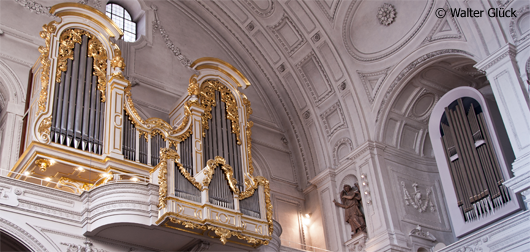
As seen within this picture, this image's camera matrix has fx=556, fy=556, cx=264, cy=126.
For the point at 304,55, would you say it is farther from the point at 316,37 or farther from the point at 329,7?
the point at 329,7

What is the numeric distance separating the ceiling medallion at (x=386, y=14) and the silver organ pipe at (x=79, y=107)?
7.99 meters

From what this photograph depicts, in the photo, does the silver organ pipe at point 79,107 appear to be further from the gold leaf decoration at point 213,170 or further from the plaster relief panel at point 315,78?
the plaster relief panel at point 315,78

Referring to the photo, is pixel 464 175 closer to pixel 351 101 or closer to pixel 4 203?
pixel 351 101

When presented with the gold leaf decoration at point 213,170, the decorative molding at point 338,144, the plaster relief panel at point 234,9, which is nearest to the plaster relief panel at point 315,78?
the decorative molding at point 338,144

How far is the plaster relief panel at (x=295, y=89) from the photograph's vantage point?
17.9 metres

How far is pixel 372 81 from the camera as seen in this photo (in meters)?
16.2

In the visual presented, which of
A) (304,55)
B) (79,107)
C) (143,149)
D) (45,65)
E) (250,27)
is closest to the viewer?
(79,107)

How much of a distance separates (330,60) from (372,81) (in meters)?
1.54

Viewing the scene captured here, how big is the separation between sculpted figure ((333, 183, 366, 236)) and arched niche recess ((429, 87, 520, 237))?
2.34 metres

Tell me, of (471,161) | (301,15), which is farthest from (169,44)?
(471,161)

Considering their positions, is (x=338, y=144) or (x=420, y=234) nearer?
(x=420, y=234)

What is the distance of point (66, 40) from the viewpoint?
42.3ft

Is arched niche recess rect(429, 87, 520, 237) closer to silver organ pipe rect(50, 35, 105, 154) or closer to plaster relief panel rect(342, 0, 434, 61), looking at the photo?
plaster relief panel rect(342, 0, 434, 61)

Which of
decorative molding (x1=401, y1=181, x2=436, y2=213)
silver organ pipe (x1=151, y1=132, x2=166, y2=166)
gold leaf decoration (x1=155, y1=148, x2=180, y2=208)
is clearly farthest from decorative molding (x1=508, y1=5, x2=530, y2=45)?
silver organ pipe (x1=151, y1=132, x2=166, y2=166)
